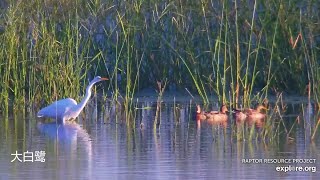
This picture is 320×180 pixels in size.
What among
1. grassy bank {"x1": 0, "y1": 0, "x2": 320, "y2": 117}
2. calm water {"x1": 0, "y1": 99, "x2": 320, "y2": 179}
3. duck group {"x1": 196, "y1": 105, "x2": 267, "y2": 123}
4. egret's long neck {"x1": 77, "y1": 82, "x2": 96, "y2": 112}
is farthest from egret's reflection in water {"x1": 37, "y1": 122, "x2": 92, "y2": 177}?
duck group {"x1": 196, "y1": 105, "x2": 267, "y2": 123}

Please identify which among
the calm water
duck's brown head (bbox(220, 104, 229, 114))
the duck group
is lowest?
the calm water

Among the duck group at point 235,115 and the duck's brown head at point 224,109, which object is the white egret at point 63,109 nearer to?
the duck group at point 235,115

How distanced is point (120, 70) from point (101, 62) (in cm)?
70

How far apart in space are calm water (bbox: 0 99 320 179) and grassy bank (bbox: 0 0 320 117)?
18.0 inches

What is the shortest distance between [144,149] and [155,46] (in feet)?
12.4

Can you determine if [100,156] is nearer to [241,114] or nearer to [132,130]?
[132,130]

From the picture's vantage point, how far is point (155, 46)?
12656mm

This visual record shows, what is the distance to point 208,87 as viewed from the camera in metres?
12.3

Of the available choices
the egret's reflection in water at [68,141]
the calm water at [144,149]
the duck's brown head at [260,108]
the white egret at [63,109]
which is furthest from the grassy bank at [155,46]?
the egret's reflection in water at [68,141]

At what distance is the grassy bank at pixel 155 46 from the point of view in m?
11.4

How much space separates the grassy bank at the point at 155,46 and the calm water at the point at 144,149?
0.46m

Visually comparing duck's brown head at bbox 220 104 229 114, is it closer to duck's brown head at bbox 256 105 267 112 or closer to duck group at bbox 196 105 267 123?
duck group at bbox 196 105 267 123

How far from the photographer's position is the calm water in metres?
7.93

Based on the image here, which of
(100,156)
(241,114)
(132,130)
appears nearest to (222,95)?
(241,114)
